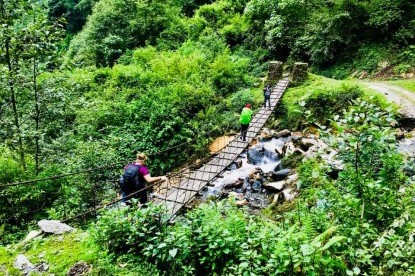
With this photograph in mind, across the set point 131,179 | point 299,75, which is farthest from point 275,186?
point 299,75

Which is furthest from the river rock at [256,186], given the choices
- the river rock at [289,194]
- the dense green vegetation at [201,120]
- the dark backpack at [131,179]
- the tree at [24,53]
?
the tree at [24,53]

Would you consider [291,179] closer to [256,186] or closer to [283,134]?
[256,186]

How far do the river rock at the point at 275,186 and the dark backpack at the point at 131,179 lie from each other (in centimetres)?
396

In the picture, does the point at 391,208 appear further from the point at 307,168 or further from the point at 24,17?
the point at 24,17

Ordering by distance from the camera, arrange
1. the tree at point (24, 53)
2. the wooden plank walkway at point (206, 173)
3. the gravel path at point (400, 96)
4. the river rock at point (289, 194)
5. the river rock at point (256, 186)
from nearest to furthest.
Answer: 1. the tree at point (24, 53)
2. the wooden plank walkway at point (206, 173)
3. the river rock at point (289, 194)
4. the river rock at point (256, 186)
5. the gravel path at point (400, 96)

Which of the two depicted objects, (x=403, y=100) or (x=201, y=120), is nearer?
(x=403, y=100)

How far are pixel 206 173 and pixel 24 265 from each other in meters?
4.60

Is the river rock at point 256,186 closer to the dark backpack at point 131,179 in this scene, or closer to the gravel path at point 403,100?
the gravel path at point 403,100

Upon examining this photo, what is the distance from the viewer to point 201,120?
11.5 metres

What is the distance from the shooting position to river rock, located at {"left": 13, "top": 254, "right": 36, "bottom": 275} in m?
3.05

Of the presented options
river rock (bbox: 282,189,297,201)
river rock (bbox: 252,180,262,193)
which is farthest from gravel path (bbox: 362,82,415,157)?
river rock (bbox: 252,180,262,193)

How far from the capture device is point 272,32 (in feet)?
49.9

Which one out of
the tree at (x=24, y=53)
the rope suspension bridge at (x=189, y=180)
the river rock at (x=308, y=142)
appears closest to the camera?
the rope suspension bridge at (x=189, y=180)

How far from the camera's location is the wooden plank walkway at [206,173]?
19.6ft
